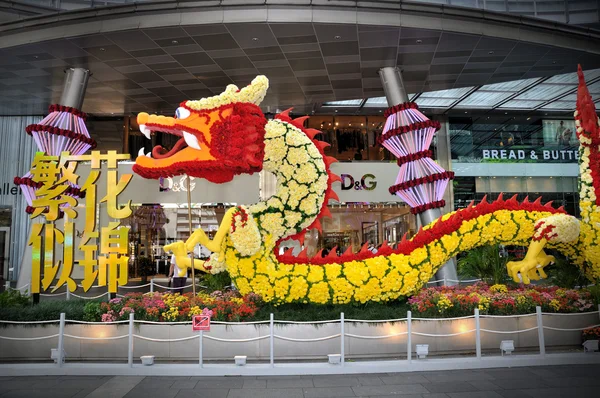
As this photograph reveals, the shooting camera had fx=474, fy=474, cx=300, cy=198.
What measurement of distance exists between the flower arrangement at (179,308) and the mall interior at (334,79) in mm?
5813

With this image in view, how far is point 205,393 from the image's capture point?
5320mm

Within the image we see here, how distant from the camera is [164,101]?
14727 millimetres

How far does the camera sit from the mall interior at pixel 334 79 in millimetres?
10211

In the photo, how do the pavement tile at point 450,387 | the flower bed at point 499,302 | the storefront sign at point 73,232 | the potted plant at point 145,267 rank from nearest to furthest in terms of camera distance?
the pavement tile at point 450,387 < the flower bed at point 499,302 < the storefront sign at point 73,232 < the potted plant at point 145,267

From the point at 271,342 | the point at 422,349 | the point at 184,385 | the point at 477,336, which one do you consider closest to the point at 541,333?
the point at 477,336

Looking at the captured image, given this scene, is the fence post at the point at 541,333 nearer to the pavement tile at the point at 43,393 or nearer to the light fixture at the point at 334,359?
the light fixture at the point at 334,359

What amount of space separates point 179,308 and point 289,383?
238 cm

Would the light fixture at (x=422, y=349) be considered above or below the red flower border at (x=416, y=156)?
below

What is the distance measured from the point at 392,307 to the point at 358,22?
19.9 feet

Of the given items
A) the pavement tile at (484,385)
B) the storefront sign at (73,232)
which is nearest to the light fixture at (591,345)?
the pavement tile at (484,385)

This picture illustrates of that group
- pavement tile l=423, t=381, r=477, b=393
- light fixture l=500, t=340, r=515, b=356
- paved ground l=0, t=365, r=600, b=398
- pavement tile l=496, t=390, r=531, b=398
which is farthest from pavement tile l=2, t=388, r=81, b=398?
light fixture l=500, t=340, r=515, b=356

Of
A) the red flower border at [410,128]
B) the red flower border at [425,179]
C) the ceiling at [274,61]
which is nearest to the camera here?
the ceiling at [274,61]

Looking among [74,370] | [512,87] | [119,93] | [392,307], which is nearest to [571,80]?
[512,87]

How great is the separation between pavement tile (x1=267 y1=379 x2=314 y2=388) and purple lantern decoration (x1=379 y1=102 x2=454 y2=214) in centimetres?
673
